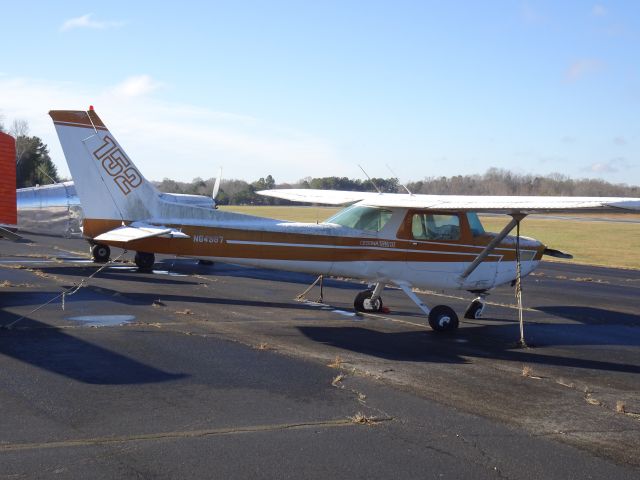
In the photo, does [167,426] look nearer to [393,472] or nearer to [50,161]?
[393,472]

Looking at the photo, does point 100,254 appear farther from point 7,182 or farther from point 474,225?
point 474,225

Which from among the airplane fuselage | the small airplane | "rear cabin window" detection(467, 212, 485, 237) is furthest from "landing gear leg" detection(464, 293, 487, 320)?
the small airplane

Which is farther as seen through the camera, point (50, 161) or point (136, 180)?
point (50, 161)

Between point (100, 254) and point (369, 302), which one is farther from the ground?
point (100, 254)

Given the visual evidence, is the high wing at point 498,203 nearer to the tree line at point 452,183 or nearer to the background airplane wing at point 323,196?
the background airplane wing at point 323,196

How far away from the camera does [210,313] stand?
43.0 ft

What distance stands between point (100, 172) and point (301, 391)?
8.80 metres

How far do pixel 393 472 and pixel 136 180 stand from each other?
1069cm

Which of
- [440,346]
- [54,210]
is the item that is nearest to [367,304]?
[440,346]

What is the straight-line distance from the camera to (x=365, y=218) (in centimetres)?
1293

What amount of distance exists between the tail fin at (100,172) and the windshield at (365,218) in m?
3.96

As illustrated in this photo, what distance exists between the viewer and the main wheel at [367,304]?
13930mm

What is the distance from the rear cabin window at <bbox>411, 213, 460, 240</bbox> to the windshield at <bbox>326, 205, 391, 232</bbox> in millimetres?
535

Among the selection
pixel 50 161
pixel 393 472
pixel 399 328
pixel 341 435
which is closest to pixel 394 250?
→ pixel 399 328
